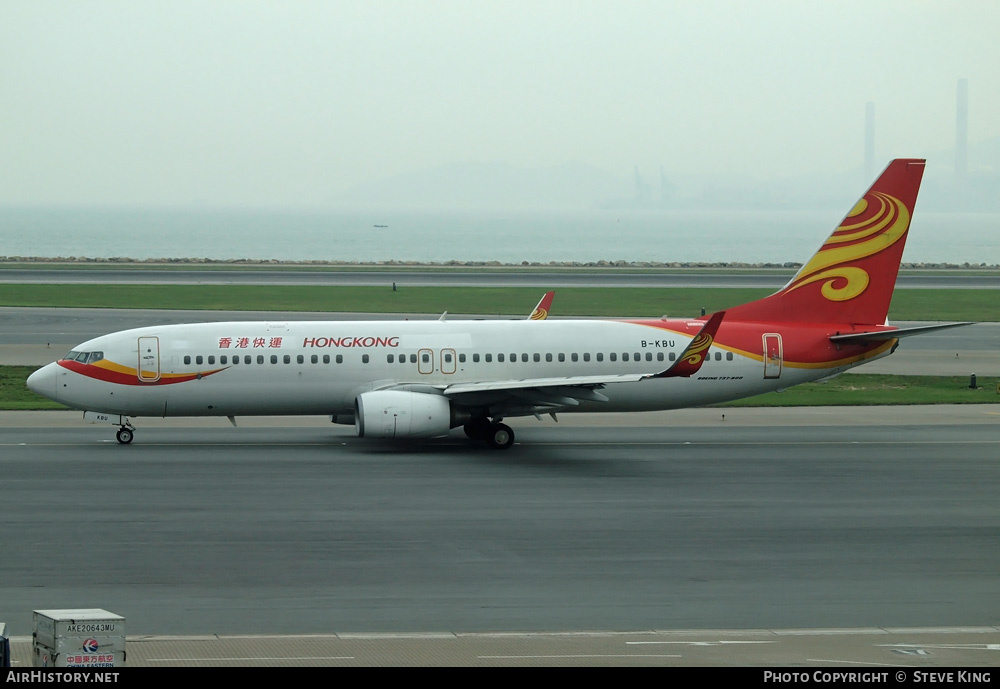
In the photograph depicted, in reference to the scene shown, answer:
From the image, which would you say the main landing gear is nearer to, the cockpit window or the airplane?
the airplane

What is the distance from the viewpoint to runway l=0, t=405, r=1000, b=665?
61.9 feet

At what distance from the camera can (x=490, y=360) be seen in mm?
38344

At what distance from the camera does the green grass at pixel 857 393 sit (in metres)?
46.0

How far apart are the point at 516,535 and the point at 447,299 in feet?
200

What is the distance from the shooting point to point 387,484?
3042cm

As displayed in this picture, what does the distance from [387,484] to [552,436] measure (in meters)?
10.3

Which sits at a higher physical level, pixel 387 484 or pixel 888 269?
pixel 888 269

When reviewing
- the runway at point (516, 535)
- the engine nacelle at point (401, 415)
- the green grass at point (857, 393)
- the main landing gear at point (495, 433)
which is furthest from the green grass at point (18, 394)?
the main landing gear at point (495, 433)

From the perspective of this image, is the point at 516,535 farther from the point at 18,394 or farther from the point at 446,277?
the point at 446,277

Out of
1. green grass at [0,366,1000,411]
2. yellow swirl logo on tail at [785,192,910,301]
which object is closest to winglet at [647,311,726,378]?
yellow swirl logo on tail at [785,192,910,301]

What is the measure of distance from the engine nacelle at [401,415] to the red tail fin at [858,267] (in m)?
10.4

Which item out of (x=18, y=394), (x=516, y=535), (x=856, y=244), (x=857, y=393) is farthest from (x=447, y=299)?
(x=516, y=535)

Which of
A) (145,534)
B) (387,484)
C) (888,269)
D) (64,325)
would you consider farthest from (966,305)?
(145,534)

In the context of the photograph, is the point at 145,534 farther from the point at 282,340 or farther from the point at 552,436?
the point at 552,436
